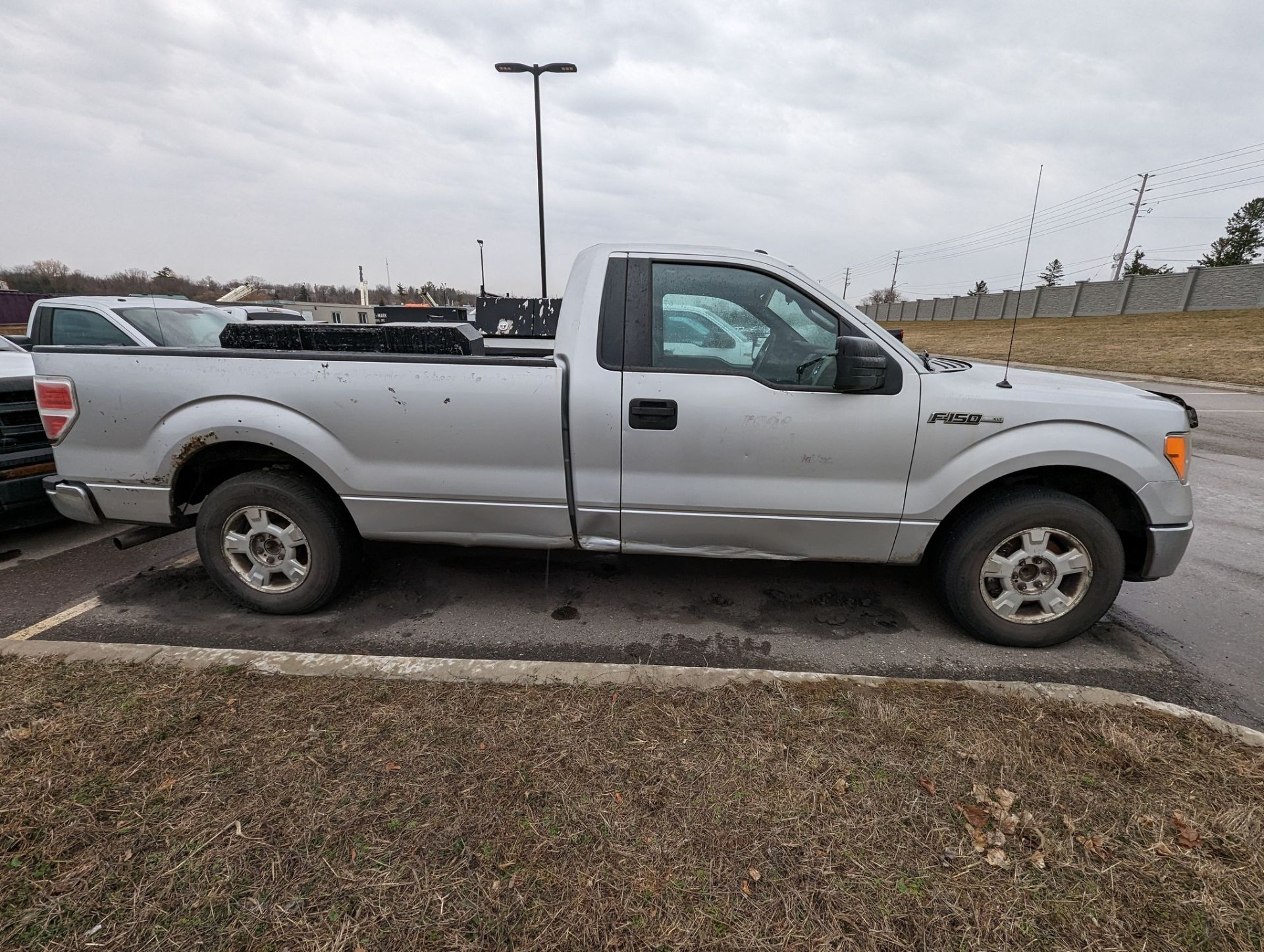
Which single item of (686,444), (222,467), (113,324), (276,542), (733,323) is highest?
(733,323)

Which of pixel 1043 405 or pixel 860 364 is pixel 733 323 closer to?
pixel 860 364

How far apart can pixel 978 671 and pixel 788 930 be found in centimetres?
184

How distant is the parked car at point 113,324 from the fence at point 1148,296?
24.7m

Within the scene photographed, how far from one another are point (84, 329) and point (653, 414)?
811 centimetres

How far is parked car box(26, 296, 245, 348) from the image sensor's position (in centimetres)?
705

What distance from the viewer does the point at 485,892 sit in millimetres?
1635

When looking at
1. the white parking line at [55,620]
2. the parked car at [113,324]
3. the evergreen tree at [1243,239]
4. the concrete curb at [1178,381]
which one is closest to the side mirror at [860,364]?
the white parking line at [55,620]

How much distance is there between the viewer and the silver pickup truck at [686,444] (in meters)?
2.81

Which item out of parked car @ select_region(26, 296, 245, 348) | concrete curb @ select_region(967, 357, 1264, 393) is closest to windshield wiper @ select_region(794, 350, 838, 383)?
parked car @ select_region(26, 296, 245, 348)

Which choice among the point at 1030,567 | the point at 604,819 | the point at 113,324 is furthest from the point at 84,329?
the point at 1030,567

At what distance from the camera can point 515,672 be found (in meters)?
2.62

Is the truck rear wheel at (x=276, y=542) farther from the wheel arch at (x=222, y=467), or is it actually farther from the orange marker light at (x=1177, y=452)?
the orange marker light at (x=1177, y=452)

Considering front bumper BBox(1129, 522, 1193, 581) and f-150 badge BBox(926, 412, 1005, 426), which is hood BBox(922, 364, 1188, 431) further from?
front bumper BBox(1129, 522, 1193, 581)

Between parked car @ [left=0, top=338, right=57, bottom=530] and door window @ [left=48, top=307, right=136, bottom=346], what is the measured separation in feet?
11.9
